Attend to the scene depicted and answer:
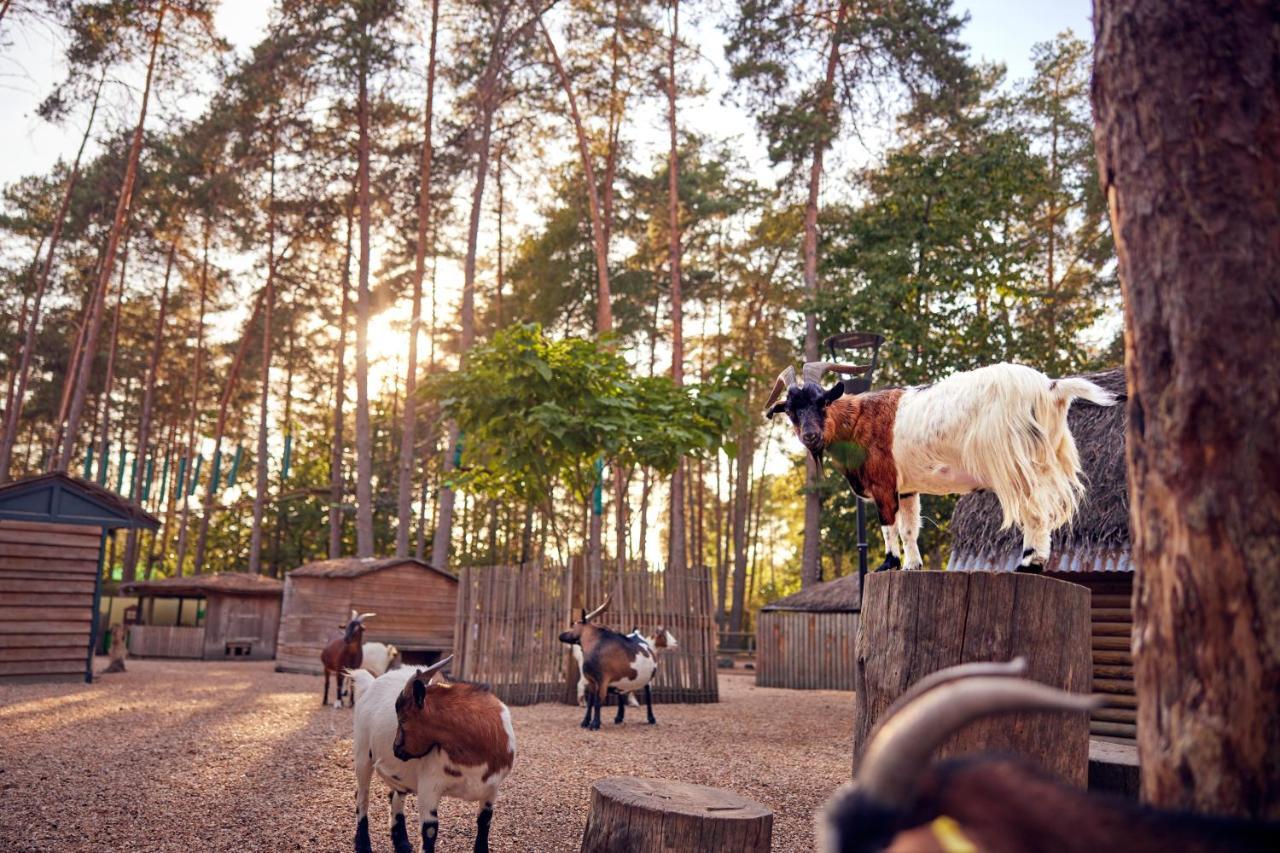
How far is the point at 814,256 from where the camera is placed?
2086cm

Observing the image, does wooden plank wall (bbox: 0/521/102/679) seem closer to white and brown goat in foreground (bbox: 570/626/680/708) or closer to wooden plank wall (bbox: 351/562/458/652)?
wooden plank wall (bbox: 351/562/458/652)

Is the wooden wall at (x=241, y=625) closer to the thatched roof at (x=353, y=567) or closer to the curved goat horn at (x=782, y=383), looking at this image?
the thatched roof at (x=353, y=567)

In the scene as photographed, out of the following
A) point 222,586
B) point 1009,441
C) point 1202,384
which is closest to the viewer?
point 1202,384

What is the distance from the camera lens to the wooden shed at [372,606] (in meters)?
19.8

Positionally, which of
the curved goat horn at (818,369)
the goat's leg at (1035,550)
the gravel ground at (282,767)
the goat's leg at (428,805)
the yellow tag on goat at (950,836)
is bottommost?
the gravel ground at (282,767)

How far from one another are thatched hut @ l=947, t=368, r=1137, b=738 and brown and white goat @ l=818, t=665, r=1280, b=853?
313 inches

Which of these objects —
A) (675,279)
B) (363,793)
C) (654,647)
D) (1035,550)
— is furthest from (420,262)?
(1035,550)

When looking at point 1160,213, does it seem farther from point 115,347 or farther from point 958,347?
point 115,347

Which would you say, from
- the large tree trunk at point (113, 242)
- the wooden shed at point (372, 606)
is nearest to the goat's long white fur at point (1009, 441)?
the wooden shed at point (372, 606)

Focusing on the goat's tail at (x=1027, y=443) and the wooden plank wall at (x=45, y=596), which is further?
the wooden plank wall at (x=45, y=596)

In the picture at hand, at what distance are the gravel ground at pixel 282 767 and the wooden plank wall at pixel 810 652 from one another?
17.1 feet

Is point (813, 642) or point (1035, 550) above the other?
point (1035, 550)

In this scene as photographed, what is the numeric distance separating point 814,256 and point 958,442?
17895 millimetres

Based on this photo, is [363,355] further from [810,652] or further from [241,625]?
[810,652]
